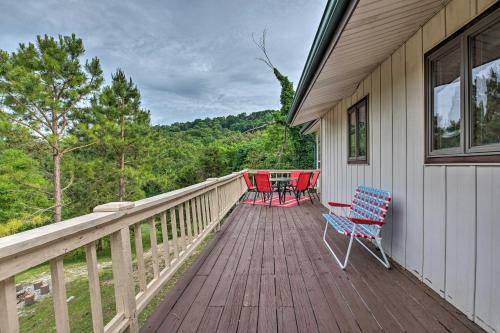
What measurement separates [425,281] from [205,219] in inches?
103

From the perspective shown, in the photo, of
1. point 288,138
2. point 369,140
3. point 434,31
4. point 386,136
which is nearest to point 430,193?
point 386,136

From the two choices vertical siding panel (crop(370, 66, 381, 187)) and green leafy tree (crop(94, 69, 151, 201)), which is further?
green leafy tree (crop(94, 69, 151, 201))

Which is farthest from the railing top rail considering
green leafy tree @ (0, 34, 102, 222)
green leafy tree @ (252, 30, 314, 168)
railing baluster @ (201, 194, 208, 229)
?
green leafy tree @ (0, 34, 102, 222)

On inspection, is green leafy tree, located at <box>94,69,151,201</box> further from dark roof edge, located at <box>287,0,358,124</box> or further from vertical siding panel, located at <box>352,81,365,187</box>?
dark roof edge, located at <box>287,0,358,124</box>

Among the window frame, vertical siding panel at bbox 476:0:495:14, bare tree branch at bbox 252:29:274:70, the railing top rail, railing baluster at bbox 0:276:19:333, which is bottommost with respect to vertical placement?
railing baluster at bbox 0:276:19:333

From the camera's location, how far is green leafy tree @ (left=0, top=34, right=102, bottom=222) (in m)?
9.71

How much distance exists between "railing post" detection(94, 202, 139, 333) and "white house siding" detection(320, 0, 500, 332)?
89.2 inches

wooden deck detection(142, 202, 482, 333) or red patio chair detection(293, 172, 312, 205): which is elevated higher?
red patio chair detection(293, 172, 312, 205)

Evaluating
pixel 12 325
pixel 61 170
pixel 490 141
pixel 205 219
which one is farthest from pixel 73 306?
pixel 490 141

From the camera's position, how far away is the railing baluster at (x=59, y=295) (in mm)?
1117

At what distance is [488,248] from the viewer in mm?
1639

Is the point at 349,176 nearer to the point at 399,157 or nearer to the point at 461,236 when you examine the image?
the point at 399,157

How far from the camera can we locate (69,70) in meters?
11.2

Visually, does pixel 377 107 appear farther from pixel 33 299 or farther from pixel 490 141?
pixel 33 299
